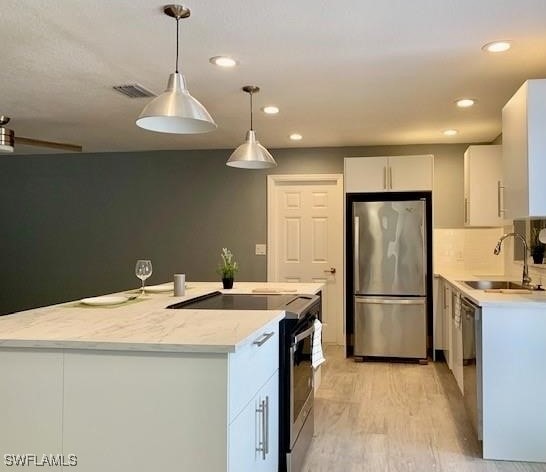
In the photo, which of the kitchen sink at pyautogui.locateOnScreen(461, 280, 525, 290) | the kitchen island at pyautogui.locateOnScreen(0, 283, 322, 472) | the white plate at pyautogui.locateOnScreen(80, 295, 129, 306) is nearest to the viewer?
the kitchen island at pyautogui.locateOnScreen(0, 283, 322, 472)

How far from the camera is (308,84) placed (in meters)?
3.45

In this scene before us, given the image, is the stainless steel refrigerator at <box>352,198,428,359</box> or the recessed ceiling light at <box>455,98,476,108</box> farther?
the stainless steel refrigerator at <box>352,198,428,359</box>

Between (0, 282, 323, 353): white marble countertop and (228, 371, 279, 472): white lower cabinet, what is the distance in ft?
0.92

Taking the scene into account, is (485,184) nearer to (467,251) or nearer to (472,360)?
(467,251)

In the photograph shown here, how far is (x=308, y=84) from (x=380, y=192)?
2.01 metres

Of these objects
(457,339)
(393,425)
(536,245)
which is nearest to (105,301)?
(393,425)

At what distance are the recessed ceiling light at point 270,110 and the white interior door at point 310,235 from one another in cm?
174

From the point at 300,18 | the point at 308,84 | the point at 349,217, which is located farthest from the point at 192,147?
the point at 300,18

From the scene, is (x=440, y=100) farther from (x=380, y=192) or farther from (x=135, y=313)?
(x=135, y=313)

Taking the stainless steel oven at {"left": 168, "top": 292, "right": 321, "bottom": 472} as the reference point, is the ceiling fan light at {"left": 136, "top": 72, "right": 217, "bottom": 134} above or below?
above

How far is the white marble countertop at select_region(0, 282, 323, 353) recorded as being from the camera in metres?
1.67

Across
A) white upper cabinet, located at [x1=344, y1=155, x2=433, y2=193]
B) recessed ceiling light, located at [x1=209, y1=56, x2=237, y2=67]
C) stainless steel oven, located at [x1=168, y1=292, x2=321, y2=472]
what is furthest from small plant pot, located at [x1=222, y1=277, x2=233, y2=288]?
white upper cabinet, located at [x1=344, y1=155, x2=433, y2=193]

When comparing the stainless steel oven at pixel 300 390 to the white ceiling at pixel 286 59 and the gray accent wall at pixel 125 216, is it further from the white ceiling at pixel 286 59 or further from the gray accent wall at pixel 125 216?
the gray accent wall at pixel 125 216

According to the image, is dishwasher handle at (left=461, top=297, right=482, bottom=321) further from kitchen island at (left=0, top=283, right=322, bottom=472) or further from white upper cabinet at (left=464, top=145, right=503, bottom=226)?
kitchen island at (left=0, top=283, right=322, bottom=472)
